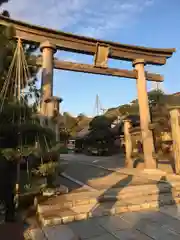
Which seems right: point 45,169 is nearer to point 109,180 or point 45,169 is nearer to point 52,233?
point 52,233

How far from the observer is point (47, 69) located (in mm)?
7008

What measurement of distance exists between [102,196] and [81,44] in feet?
18.0

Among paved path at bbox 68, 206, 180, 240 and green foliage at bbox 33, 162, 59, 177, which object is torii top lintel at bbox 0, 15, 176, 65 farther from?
paved path at bbox 68, 206, 180, 240

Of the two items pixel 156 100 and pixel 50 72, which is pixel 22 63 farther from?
pixel 156 100

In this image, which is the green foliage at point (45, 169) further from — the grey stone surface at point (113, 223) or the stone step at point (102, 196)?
the grey stone surface at point (113, 223)

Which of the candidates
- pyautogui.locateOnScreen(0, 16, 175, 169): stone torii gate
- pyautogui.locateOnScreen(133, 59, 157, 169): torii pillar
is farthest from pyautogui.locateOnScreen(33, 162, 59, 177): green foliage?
pyautogui.locateOnScreen(133, 59, 157, 169): torii pillar

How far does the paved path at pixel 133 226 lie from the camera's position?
3492mm

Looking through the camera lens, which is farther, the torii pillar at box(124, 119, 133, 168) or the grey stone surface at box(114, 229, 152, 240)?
the torii pillar at box(124, 119, 133, 168)

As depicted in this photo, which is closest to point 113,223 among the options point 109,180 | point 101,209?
point 101,209

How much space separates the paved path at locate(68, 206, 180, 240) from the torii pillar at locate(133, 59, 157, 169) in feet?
13.9

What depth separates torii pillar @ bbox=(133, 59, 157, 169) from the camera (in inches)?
345

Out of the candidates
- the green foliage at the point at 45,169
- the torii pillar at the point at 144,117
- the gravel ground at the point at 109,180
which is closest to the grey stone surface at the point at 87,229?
the green foliage at the point at 45,169

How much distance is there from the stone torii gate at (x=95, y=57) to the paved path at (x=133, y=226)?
3139mm

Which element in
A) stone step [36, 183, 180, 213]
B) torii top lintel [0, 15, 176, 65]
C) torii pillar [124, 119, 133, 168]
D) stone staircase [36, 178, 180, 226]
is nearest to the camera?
stone staircase [36, 178, 180, 226]
